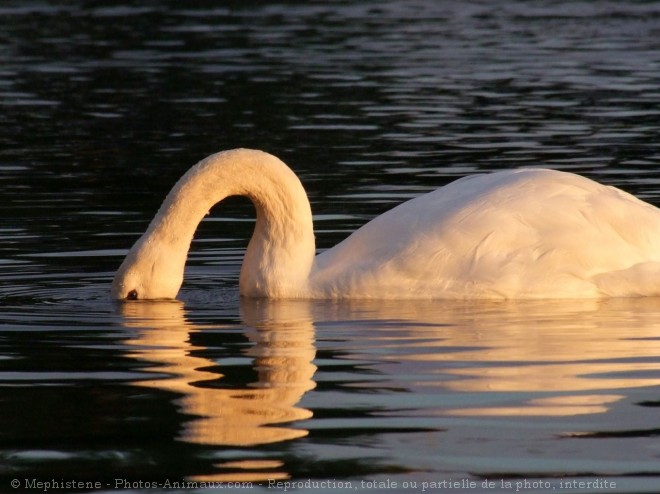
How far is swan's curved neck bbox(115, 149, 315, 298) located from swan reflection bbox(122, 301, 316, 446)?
24cm

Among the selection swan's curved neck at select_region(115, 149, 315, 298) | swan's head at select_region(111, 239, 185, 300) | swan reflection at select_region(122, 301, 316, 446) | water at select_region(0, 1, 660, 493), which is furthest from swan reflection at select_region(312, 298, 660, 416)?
swan's head at select_region(111, 239, 185, 300)

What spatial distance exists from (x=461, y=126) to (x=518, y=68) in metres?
8.28

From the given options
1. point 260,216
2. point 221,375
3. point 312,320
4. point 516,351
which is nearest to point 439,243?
point 312,320

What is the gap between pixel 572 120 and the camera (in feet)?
74.6

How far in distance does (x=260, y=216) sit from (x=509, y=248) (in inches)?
69.4

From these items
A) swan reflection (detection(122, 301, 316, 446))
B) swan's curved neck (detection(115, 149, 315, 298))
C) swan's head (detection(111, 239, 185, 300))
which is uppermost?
swan's curved neck (detection(115, 149, 315, 298))

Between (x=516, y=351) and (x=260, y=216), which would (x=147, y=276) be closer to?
(x=260, y=216)

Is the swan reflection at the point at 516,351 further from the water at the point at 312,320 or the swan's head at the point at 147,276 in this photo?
the swan's head at the point at 147,276

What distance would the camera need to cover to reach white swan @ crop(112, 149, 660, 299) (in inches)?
426

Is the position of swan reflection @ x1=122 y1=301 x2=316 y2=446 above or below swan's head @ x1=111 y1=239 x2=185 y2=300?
below

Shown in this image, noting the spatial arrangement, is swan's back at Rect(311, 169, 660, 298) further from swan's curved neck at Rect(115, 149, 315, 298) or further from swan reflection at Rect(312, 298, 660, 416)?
swan's curved neck at Rect(115, 149, 315, 298)

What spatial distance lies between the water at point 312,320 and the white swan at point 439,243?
19cm

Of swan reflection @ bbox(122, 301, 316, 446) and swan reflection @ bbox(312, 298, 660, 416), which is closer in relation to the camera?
swan reflection @ bbox(122, 301, 316, 446)

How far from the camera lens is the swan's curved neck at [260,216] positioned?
11273 millimetres
